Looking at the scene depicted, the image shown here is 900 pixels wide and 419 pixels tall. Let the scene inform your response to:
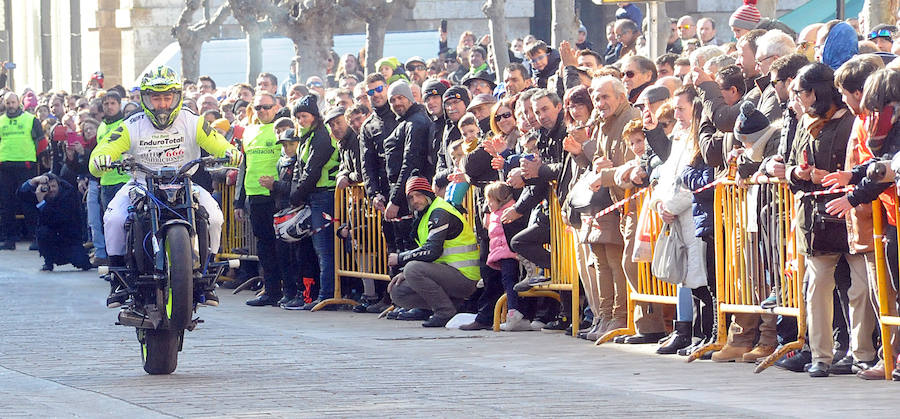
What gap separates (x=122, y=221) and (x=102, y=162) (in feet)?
1.38

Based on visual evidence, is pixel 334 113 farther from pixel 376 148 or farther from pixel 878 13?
pixel 878 13

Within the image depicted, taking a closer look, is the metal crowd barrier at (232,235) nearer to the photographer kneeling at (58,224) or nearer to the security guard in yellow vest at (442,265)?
the photographer kneeling at (58,224)

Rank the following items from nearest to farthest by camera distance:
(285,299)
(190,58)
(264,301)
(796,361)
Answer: (796,361), (285,299), (264,301), (190,58)

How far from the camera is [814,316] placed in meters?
10.6

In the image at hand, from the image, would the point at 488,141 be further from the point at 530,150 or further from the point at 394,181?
the point at 394,181

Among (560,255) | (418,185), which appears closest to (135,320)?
(560,255)

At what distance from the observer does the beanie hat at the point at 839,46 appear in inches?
448

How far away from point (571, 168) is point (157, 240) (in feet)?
10.8

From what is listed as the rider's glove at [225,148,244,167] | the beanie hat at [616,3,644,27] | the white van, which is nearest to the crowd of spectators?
the rider's glove at [225,148,244,167]

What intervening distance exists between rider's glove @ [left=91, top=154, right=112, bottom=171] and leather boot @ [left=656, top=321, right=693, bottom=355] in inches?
143

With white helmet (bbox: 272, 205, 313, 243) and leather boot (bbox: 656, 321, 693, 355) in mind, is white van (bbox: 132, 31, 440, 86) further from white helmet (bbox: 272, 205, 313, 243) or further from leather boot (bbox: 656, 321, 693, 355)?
leather boot (bbox: 656, 321, 693, 355)

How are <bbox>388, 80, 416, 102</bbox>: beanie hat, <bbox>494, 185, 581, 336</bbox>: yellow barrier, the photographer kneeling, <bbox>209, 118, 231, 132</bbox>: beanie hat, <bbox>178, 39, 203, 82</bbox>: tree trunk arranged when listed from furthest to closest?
1. <bbox>178, 39, 203, 82</bbox>: tree trunk
2. the photographer kneeling
3. <bbox>209, 118, 231, 132</bbox>: beanie hat
4. <bbox>388, 80, 416, 102</bbox>: beanie hat
5. <bbox>494, 185, 581, 336</bbox>: yellow barrier

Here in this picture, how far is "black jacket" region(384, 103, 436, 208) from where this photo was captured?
49.5ft

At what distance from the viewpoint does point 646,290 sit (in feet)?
41.1
